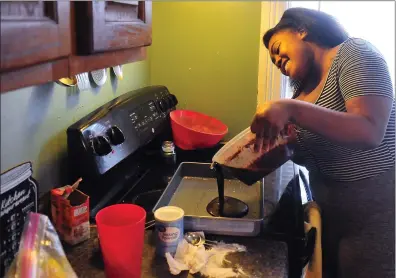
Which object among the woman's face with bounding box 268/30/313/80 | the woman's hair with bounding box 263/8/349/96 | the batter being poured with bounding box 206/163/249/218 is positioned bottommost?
Answer: the batter being poured with bounding box 206/163/249/218

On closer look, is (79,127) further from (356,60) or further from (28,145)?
(356,60)

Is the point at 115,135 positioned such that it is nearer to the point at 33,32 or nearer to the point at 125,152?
the point at 125,152

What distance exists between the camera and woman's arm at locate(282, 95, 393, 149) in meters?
0.95

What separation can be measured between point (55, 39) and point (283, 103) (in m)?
0.51

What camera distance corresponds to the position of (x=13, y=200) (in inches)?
35.2

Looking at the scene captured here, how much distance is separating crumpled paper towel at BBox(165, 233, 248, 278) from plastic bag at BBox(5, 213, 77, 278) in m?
0.23

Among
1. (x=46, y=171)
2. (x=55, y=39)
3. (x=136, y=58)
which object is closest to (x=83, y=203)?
(x=46, y=171)

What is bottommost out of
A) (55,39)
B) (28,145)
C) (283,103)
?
(28,145)

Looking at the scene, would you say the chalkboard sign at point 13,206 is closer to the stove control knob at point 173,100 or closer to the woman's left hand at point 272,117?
the woman's left hand at point 272,117

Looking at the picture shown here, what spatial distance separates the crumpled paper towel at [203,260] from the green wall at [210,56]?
1026mm

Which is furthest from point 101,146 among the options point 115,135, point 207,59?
point 207,59

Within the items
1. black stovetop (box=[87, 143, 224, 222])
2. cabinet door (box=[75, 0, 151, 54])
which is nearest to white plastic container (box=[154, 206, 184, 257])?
black stovetop (box=[87, 143, 224, 222])

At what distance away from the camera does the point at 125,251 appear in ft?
2.83

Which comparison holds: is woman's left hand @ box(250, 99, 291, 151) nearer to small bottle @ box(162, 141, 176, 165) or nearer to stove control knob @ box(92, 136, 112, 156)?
stove control knob @ box(92, 136, 112, 156)
